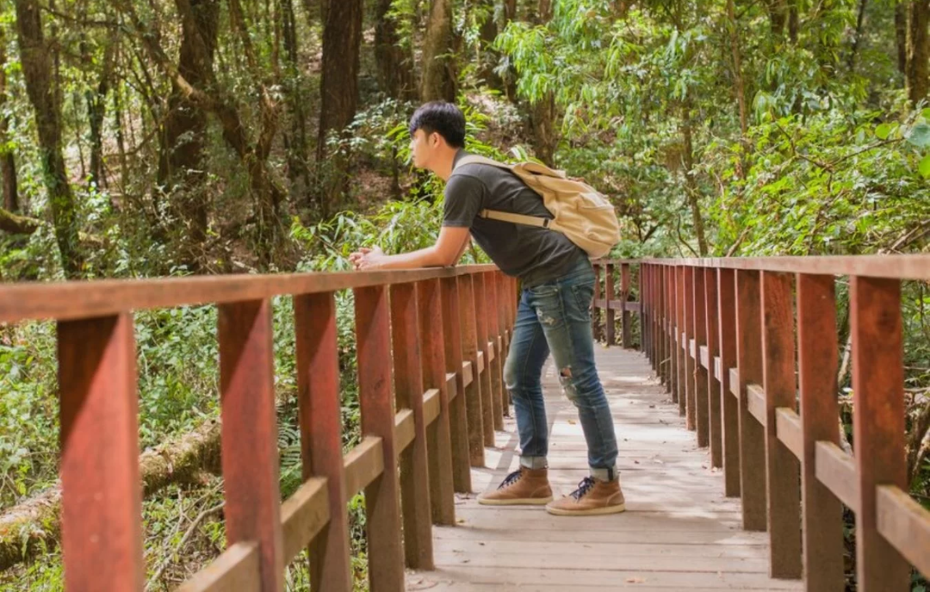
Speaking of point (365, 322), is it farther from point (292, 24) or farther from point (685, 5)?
point (292, 24)

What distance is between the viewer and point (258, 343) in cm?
194

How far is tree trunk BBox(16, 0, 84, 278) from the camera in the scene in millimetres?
13008

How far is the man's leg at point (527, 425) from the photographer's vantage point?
452 centimetres

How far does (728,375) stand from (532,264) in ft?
3.50

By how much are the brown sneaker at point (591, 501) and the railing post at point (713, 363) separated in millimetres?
931

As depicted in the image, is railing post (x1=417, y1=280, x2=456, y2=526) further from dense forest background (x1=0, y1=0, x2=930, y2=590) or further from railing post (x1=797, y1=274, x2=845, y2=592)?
railing post (x1=797, y1=274, x2=845, y2=592)

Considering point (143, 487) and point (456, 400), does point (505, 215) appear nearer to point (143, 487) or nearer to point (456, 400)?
point (456, 400)

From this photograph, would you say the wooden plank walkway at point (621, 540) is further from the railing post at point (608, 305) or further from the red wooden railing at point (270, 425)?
the railing post at point (608, 305)

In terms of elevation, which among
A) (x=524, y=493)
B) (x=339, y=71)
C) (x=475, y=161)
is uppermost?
(x=339, y=71)

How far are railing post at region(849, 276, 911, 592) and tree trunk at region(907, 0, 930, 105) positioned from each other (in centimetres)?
1019

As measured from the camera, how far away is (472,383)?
218 inches

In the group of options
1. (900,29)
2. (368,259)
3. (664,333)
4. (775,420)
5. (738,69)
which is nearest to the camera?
(775,420)

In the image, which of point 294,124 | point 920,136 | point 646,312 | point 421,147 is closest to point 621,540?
point 421,147

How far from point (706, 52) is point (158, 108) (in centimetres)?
728
